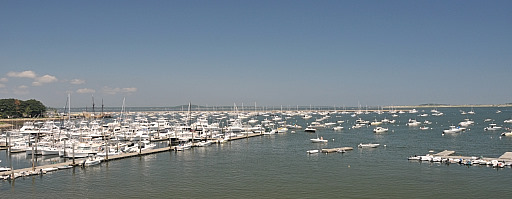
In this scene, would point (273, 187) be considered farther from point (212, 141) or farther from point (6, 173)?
point (212, 141)

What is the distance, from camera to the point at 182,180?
41.7 metres

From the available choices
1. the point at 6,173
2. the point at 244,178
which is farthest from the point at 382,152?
the point at 6,173

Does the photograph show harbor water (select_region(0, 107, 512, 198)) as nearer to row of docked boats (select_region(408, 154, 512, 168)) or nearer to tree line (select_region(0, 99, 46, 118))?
row of docked boats (select_region(408, 154, 512, 168))

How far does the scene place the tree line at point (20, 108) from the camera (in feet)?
467

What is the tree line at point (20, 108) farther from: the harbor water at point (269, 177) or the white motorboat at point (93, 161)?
the white motorboat at point (93, 161)

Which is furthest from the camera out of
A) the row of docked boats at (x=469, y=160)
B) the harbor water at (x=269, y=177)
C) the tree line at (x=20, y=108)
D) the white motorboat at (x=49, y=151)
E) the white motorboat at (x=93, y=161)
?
the tree line at (x=20, y=108)

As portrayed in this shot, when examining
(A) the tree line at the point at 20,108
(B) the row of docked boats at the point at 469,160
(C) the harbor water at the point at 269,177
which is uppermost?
(A) the tree line at the point at 20,108

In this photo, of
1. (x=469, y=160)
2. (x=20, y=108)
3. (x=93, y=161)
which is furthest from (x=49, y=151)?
(x=20, y=108)

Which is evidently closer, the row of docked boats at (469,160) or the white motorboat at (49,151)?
the row of docked boats at (469,160)

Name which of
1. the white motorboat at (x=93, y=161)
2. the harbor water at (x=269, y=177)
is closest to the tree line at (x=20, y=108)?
the harbor water at (x=269, y=177)

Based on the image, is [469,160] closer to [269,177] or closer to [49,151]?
[269,177]

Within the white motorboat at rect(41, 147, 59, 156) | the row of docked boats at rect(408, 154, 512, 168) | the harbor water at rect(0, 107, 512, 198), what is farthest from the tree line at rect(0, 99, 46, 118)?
the row of docked boats at rect(408, 154, 512, 168)

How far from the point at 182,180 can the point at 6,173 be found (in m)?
18.8

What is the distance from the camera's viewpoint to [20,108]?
491 feet
